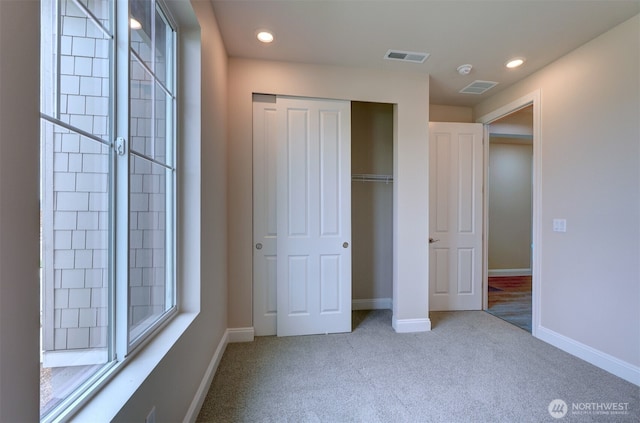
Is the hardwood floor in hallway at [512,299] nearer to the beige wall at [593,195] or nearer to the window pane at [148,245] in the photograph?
the beige wall at [593,195]

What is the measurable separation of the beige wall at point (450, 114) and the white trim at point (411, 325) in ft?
8.49

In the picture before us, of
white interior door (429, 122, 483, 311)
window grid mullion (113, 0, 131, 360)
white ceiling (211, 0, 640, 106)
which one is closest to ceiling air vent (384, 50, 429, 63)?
→ white ceiling (211, 0, 640, 106)

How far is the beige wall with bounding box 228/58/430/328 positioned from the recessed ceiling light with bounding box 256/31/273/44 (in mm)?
306

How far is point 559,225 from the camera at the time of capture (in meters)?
2.45

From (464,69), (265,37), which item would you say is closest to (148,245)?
(265,37)

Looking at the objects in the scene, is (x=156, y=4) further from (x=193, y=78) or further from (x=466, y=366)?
(x=466, y=366)

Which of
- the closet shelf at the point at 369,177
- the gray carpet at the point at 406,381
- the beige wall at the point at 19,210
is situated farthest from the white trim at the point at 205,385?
the closet shelf at the point at 369,177

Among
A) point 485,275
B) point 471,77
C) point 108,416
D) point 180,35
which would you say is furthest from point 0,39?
point 485,275

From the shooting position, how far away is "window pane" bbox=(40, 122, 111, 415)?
0.77 m

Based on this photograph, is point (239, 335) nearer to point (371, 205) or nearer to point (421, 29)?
point (371, 205)

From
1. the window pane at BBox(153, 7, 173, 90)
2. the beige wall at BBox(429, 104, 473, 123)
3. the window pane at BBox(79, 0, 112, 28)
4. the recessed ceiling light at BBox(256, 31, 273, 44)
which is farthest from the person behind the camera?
the beige wall at BBox(429, 104, 473, 123)

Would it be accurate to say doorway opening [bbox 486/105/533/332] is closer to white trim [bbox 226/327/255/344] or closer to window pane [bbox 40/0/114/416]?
white trim [bbox 226/327/255/344]

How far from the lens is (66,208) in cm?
84

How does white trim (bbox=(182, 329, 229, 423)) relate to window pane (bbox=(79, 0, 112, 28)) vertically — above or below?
below
